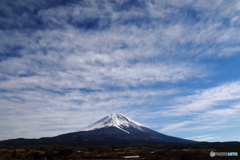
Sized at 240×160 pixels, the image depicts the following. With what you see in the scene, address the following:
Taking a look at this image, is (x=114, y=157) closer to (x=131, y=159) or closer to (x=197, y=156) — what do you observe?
(x=131, y=159)

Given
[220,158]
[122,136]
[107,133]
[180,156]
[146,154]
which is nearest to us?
[220,158]

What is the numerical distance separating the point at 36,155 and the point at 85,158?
1791 centimetres

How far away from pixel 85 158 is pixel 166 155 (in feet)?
101

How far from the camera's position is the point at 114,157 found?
247 ft

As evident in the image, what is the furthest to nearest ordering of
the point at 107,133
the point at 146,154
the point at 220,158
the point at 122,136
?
1. the point at 107,133
2. the point at 122,136
3. the point at 146,154
4. the point at 220,158

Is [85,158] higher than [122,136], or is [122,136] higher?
[122,136]

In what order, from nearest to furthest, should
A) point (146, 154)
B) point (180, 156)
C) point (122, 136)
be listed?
point (180, 156), point (146, 154), point (122, 136)

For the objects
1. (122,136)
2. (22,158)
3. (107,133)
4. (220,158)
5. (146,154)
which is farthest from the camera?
(107,133)

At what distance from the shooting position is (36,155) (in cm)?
7206

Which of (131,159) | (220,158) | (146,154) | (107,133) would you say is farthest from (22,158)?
(107,133)

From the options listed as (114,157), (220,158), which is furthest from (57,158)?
(220,158)

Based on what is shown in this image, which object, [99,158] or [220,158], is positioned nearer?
[220,158]

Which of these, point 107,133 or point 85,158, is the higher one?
point 107,133

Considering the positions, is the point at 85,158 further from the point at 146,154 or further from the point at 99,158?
the point at 146,154
